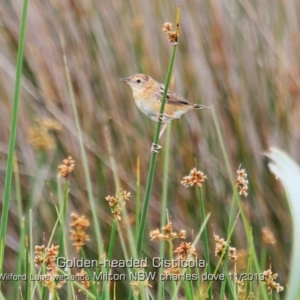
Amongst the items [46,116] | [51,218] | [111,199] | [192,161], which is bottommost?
[111,199]

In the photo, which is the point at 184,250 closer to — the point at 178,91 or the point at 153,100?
the point at 153,100

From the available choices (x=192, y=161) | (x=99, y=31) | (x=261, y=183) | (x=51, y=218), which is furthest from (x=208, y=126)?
(x=51, y=218)

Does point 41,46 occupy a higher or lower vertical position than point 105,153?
higher

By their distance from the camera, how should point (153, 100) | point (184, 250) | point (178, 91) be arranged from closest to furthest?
point (184, 250) < point (153, 100) < point (178, 91)

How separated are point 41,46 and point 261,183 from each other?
28.3 inches

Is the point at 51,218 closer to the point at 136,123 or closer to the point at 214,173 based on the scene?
the point at 136,123

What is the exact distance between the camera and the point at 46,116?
70.8 inches

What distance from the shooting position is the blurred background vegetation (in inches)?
69.0

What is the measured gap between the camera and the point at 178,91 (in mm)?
1769

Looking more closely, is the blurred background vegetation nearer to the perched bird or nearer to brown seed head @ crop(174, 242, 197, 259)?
the perched bird

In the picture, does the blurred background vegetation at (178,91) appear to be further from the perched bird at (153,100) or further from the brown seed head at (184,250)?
the brown seed head at (184,250)

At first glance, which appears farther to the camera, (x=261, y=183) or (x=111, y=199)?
(x=261, y=183)

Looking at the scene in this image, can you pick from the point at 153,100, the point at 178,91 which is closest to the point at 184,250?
the point at 153,100

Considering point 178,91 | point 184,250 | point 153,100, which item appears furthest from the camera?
point 178,91
